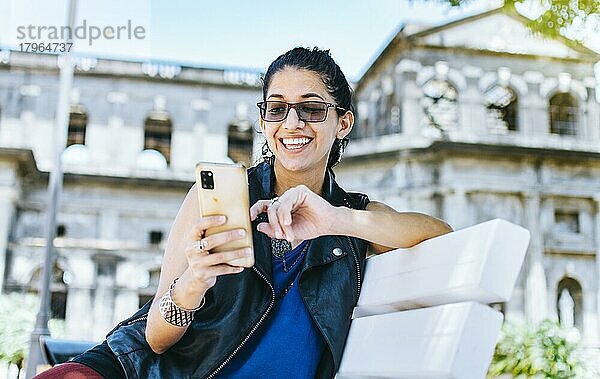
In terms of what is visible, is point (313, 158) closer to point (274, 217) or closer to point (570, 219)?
point (274, 217)

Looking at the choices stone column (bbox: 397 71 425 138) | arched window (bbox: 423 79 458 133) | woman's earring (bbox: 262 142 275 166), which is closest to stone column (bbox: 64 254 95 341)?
stone column (bbox: 397 71 425 138)

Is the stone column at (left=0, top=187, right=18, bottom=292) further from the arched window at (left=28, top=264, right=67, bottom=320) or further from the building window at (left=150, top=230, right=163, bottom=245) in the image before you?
the building window at (left=150, top=230, right=163, bottom=245)

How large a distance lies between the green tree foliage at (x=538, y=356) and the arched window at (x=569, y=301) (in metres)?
4.22

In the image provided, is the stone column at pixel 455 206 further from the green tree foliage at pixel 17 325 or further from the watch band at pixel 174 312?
the watch band at pixel 174 312

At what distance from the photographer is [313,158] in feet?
4.73

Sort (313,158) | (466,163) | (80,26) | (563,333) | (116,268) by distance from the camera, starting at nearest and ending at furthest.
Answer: (313,158) < (80,26) < (563,333) < (466,163) < (116,268)

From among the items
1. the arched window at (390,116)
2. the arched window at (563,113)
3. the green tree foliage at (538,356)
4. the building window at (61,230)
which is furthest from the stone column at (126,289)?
the arched window at (563,113)

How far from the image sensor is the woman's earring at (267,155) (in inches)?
61.8

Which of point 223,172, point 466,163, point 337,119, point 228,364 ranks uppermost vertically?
point 466,163

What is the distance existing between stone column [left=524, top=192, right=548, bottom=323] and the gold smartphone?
13.2 m

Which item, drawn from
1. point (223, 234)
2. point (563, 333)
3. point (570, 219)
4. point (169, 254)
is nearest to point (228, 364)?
point (169, 254)

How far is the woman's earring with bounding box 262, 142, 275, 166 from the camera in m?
1.57

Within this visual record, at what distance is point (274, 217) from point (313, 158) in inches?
12.3

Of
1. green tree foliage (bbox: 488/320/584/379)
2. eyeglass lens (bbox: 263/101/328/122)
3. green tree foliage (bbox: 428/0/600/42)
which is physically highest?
green tree foliage (bbox: 428/0/600/42)
